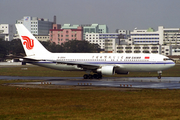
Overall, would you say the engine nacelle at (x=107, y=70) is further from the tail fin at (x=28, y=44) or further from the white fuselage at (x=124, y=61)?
the tail fin at (x=28, y=44)

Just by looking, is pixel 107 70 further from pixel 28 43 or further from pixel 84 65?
pixel 28 43

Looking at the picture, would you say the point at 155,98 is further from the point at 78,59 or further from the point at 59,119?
the point at 78,59

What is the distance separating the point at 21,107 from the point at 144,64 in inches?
1316

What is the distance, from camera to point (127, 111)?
22.1 m

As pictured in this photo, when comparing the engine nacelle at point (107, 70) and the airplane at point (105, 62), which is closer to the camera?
the engine nacelle at point (107, 70)

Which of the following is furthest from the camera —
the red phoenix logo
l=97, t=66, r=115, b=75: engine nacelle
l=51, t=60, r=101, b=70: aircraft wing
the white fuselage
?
the red phoenix logo

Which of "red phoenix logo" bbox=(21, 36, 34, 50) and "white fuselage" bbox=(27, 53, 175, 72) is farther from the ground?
"red phoenix logo" bbox=(21, 36, 34, 50)

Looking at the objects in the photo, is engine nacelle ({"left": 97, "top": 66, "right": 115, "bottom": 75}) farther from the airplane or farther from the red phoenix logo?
the red phoenix logo

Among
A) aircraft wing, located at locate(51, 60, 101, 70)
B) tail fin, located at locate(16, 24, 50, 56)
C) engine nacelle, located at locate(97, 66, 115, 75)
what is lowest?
engine nacelle, located at locate(97, 66, 115, 75)

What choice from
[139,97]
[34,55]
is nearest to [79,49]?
[34,55]

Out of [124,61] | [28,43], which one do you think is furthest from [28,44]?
[124,61]

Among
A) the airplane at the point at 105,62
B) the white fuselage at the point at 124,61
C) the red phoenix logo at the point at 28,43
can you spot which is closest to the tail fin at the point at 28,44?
the red phoenix logo at the point at 28,43

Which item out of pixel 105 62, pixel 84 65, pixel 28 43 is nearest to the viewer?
pixel 84 65

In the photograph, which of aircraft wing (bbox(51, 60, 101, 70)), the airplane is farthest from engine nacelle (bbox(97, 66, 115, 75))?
aircraft wing (bbox(51, 60, 101, 70))
